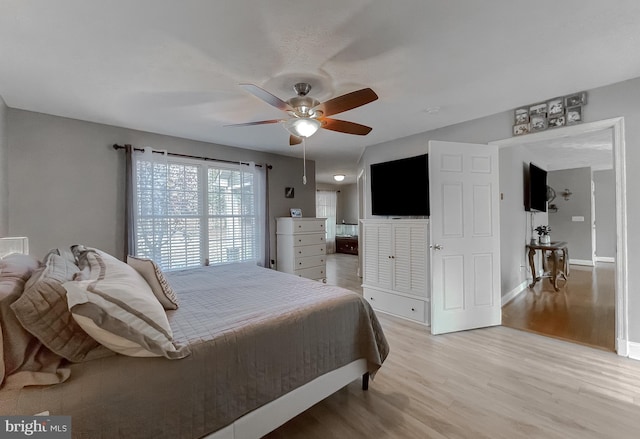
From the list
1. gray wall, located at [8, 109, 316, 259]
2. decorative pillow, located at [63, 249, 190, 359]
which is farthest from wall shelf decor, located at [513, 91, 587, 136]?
gray wall, located at [8, 109, 316, 259]

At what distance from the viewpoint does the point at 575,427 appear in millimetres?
1623

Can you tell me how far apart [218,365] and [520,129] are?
11.2ft

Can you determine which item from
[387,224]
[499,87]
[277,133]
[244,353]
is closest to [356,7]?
[499,87]

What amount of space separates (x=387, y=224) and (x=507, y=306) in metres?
2.06

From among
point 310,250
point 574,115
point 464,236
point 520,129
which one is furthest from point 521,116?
point 310,250

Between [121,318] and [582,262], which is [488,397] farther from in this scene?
[582,262]

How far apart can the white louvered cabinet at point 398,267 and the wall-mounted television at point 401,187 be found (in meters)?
0.31

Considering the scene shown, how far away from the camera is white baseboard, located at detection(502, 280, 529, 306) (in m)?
3.88

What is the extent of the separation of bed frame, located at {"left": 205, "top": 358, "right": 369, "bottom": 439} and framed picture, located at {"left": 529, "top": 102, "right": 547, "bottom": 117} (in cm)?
287

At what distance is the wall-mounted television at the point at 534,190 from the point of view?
4496 millimetres

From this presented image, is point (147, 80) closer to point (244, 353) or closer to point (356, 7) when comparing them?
point (356, 7)

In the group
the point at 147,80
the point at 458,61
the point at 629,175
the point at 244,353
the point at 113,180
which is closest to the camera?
the point at 244,353

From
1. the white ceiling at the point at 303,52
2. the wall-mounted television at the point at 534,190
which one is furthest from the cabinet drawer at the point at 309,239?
the wall-mounted television at the point at 534,190

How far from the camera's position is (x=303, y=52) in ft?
5.92
